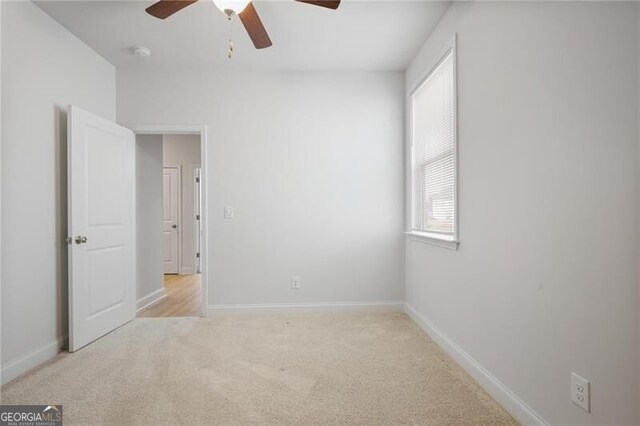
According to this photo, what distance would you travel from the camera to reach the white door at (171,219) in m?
6.30

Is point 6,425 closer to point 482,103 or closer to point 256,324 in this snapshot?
point 256,324

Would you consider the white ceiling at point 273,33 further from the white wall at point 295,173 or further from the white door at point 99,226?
the white door at point 99,226

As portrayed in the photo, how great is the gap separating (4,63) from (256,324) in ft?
8.85

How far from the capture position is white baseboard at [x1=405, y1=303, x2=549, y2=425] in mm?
1689

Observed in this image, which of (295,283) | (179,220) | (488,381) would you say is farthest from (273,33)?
(179,220)

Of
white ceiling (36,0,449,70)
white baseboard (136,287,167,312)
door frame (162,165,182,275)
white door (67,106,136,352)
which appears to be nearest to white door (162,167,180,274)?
door frame (162,165,182,275)

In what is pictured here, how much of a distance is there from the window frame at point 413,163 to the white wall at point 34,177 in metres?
2.97

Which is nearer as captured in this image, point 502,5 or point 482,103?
point 502,5

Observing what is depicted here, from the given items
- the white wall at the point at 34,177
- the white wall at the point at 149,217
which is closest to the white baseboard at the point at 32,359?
the white wall at the point at 34,177

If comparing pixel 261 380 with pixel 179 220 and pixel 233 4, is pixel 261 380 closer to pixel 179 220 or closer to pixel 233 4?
pixel 233 4

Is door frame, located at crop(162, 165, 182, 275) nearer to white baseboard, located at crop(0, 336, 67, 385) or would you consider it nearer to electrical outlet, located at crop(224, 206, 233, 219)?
electrical outlet, located at crop(224, 206, 233, 219)

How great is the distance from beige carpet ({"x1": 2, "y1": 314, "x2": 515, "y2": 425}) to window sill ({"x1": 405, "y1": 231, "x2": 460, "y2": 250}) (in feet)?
2.65

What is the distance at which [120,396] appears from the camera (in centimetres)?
197

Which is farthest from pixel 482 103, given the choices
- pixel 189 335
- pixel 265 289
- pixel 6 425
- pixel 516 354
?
pixel 6 425
